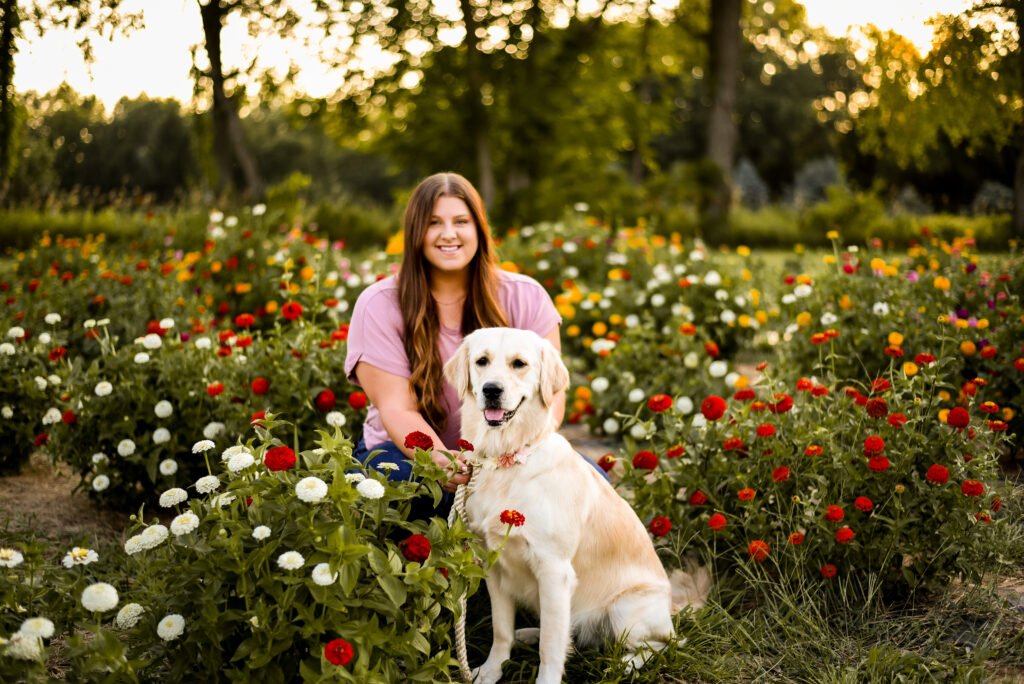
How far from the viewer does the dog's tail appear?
2969 millimetres

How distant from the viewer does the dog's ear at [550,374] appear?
2.54m

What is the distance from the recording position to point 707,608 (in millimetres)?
2895

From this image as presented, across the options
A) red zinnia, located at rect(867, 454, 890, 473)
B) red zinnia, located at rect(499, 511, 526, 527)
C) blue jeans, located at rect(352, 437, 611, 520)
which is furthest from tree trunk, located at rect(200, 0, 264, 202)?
red zinnia, located at rect(867, 454, 890, 473)

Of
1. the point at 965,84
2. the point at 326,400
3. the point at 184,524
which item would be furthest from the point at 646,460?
the point at 965,84

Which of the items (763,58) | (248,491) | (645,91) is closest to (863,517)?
(248,491)

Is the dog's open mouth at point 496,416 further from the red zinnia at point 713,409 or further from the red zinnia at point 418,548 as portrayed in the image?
the red zinnia at point 713,409

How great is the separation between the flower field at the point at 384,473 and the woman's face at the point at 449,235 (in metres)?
0.78

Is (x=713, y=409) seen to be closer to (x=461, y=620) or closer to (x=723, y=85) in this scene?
(x=461, y=620)

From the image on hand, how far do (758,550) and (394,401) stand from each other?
145 cm

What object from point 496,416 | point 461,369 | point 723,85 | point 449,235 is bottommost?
point 496,416

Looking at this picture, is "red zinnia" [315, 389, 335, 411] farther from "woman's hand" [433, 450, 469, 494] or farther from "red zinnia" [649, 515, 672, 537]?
"red zinnia" [649, 515, 672, 537]

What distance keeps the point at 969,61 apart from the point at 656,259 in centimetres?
281

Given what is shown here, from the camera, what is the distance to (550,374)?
8.43 feet

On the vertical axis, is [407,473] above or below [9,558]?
below
